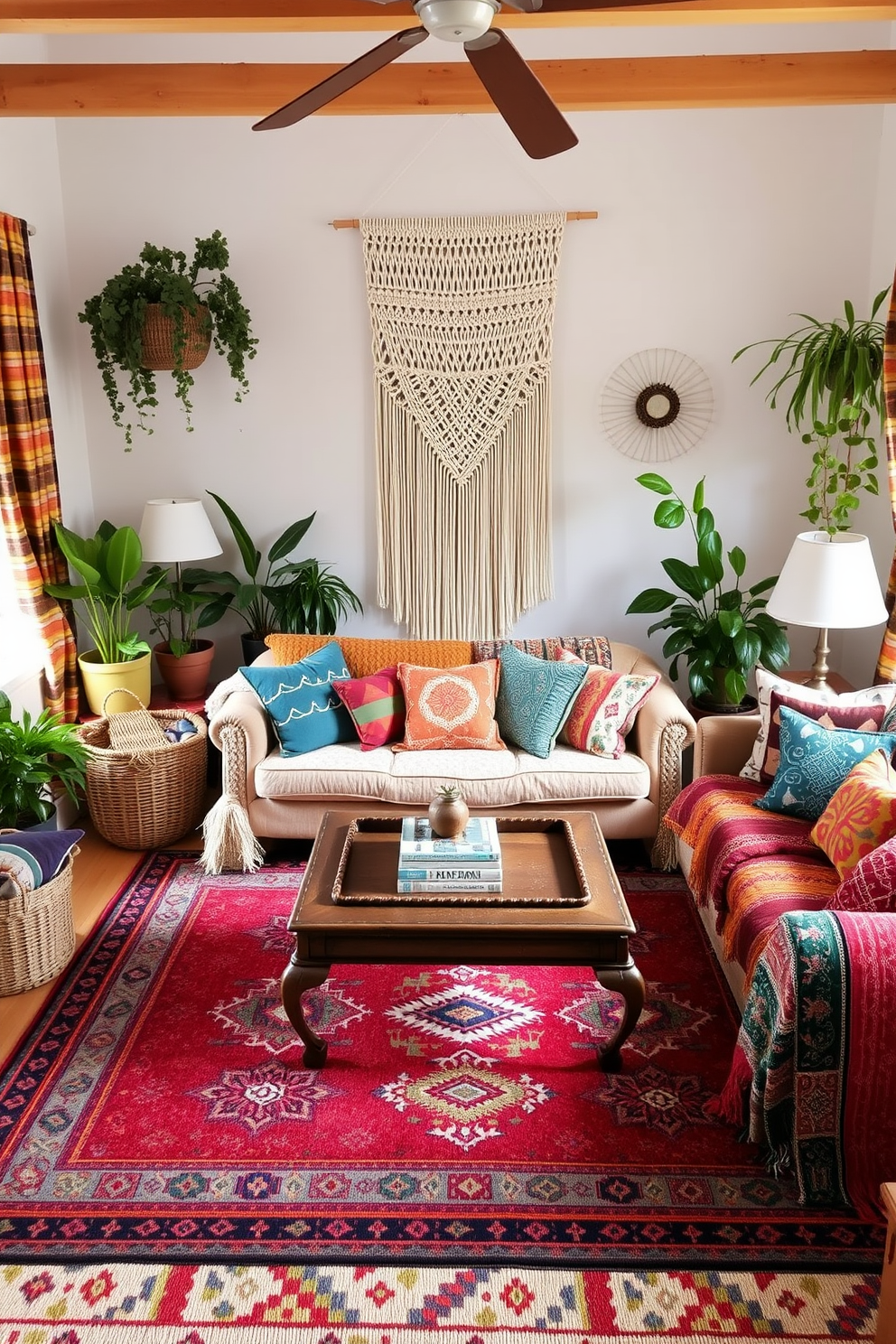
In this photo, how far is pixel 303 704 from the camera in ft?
13.4

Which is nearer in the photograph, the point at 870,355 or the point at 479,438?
the point at 870,355

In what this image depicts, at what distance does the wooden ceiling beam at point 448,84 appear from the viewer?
3.69 metres

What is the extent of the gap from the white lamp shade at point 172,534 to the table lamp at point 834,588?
2.33m

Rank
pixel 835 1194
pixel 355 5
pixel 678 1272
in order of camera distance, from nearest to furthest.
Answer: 1. pixel 678 1272
2. pixel 835 1194
3. pixel 355 5

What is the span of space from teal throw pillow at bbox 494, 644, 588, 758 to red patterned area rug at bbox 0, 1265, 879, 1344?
2004 mm

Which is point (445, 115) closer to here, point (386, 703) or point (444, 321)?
point (444, 321)

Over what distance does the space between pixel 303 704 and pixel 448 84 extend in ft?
7.20

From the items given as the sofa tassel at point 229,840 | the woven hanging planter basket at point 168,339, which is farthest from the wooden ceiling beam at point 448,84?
the sofa tassel at point 229,840

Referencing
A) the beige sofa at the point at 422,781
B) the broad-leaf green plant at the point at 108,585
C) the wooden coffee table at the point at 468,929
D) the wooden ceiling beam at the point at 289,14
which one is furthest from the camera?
the broad-leaf green plant at the point at 108,585

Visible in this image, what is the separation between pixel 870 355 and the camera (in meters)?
4.20

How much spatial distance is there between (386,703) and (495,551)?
3.52 ft

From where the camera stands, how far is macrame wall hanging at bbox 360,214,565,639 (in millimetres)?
4625

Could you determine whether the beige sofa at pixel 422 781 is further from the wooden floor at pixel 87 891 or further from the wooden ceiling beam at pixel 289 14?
the wooden ceiling beam at pixel 289 14

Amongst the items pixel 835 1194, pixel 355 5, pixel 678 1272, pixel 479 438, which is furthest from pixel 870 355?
pixel 678 1272
